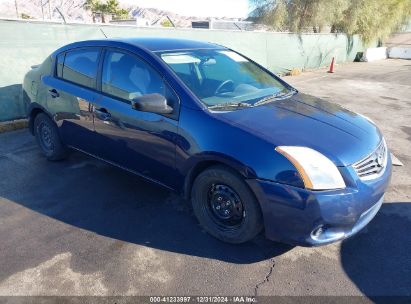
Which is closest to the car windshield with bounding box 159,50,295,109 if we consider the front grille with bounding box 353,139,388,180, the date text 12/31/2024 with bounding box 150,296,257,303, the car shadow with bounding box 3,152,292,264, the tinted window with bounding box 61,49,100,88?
the tinted window with bounding box 61,49,100,88

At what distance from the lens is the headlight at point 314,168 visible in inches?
96.0

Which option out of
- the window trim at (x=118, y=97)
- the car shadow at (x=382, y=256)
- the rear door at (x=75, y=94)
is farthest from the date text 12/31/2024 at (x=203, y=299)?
the rear door at (x=75, y=94)

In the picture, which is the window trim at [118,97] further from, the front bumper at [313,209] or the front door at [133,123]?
the front bumper at [313,209]

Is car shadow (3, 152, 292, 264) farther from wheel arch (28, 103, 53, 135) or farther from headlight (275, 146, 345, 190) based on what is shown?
headlight (275, 146, 345, 190)

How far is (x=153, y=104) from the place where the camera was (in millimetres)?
2930

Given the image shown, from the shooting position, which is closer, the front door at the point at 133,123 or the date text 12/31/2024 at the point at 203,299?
the date text 12/31/2024 at the point at 203,299

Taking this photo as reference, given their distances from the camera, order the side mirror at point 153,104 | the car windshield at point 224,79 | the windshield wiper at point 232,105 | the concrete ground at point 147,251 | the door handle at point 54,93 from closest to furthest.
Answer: the concrete ground at point 147,251 → the side mirror at point 153,104 → the windshield wiper at point 232,105 → the car windshield at point 224,79 → the door handle at point 54,93

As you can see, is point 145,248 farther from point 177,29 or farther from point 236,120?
point 177,29

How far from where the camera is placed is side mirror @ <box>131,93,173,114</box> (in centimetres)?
293

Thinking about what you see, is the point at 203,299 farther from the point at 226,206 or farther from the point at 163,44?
the point at 163,44

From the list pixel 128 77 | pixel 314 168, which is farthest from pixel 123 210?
pixel 314 168

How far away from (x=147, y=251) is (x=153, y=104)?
125 cm

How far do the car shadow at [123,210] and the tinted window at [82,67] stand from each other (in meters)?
1.17

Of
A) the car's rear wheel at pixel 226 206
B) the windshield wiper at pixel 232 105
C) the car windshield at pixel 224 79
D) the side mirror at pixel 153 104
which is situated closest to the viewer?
the car's rear wheel at pixel 226 206
